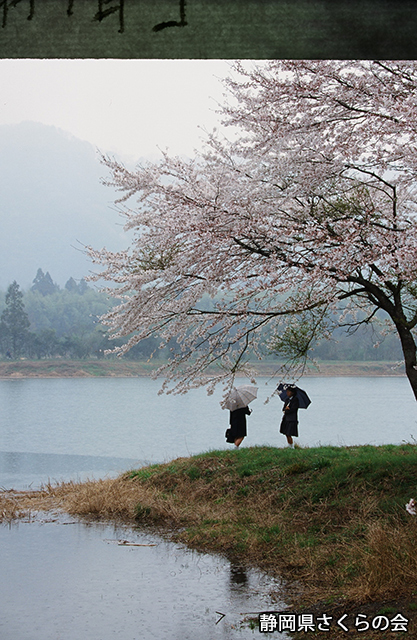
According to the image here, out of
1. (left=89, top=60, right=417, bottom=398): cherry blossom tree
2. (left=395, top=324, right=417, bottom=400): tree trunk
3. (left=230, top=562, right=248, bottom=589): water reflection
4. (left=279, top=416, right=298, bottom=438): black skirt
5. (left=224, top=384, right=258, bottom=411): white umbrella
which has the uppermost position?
(left=89, top=60, right=417, bottom=398): cherry blossom tree

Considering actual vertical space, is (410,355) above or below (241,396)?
above

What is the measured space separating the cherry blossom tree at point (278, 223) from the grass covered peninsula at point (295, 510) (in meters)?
1.74

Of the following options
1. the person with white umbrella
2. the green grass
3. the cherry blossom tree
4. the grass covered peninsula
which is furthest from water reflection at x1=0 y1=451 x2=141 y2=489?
the cherry blossom tree

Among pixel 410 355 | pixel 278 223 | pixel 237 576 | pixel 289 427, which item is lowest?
pixel 237 576

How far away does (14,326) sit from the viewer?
238 feet

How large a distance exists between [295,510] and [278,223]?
13.6ft

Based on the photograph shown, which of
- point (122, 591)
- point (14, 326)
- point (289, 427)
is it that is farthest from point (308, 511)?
point (14, 326)

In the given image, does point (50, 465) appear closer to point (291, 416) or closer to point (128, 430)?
point (128, 430)

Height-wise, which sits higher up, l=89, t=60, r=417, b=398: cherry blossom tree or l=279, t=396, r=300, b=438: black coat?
l=89, t=60, r=417, b=398: cherry blossom tree

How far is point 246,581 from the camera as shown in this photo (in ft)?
19.9

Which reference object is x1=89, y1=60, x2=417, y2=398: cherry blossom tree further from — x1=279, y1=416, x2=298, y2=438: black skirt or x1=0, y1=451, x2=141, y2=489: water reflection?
x1=0, y1=451, x2=141, y2=489: water reflection

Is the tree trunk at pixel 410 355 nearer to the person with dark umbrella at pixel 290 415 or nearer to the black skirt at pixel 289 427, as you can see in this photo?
the person with dark umbrella at pixel 290 415

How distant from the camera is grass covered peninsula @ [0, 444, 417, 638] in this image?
17.3 ft

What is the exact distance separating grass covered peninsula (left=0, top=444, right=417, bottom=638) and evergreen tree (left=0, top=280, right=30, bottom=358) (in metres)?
63.6
